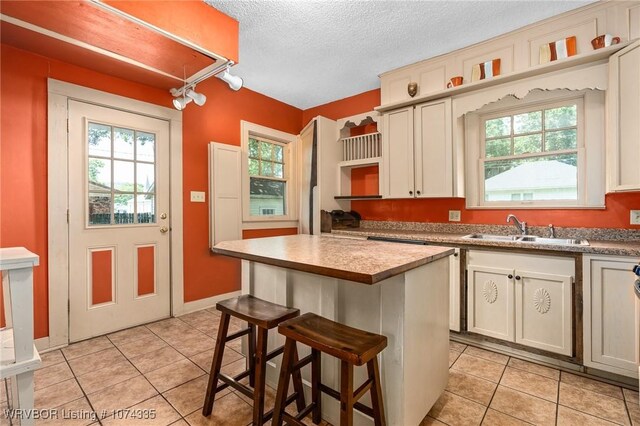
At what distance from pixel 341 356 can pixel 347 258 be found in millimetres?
430

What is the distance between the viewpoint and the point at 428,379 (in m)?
1.57

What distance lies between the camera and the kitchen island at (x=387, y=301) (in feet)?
4.40

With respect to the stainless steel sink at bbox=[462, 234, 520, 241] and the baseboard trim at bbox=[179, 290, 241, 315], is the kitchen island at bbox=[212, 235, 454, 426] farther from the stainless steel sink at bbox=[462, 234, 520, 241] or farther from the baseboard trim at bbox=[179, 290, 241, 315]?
the baseboard trim at bbox=[179, 290, 241, 315]

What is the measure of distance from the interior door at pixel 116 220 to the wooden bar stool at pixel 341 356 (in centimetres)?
227

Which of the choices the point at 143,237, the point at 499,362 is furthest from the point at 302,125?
the point at 499,362

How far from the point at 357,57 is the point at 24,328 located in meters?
3.24

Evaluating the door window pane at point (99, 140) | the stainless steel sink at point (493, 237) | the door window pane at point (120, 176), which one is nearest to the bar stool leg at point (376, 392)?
the stainless steel sink at point (493, 237)

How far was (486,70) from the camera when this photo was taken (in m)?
2.76

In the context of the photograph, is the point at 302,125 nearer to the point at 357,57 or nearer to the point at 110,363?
the point at 357,57

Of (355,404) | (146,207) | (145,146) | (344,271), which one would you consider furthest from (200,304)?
(344,271)

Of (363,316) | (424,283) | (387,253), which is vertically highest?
(387,253)

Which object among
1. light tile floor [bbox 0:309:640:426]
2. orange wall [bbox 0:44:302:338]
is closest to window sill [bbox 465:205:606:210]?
light tile floor [bbox 0:309:640:426]

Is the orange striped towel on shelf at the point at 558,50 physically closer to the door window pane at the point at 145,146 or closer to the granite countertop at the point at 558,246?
the granite countertop at the point at 558,246

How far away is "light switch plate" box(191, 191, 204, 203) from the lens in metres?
3.35
